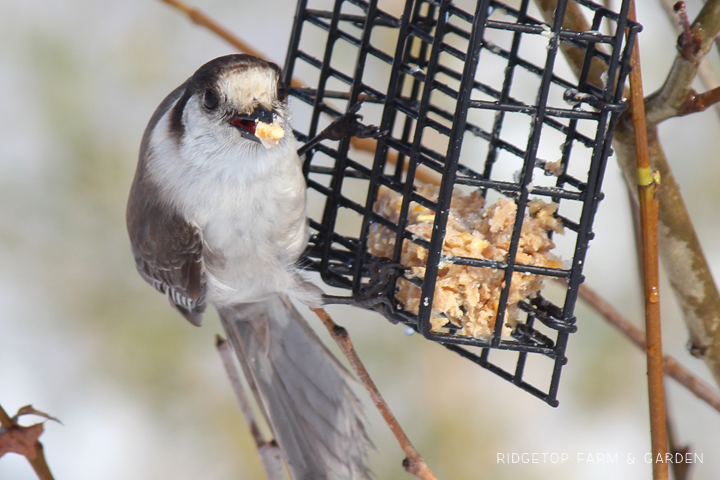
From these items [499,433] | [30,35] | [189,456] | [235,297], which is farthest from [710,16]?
[30,35]

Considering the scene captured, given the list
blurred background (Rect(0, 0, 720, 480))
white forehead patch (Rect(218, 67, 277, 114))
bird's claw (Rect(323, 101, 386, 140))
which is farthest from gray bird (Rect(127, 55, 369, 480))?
blurred background (Rect(0, 0, 720, 480))

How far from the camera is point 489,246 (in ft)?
5.63

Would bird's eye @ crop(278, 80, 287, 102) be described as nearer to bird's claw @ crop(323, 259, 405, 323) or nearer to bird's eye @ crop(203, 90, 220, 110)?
bird's eye @ crop(203, 90, 220, 110)

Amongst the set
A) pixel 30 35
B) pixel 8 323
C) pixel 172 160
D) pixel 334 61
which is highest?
pixel 30 35

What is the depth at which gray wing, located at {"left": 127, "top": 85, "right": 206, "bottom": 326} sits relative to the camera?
7.23ft

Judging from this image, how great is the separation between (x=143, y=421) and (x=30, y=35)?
2.42 m

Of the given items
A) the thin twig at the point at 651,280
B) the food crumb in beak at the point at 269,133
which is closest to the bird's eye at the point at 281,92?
the food crumb in beak at the point at 269,133

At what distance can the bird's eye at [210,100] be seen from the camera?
1.91m

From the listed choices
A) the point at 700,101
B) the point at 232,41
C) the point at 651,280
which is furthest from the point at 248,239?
the point at 700,101

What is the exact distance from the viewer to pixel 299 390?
2660mm

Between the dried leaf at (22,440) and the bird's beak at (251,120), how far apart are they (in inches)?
34.3

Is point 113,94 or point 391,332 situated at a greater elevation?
point 113,94

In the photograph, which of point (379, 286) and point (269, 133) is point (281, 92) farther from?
point (379, 286)

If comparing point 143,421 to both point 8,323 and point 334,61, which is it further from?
point 334,61
